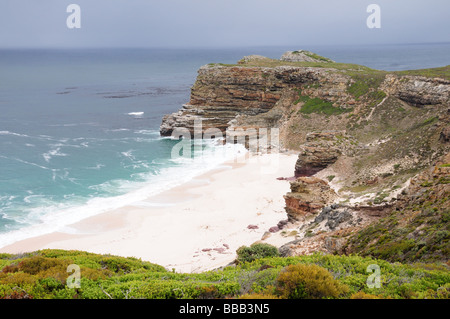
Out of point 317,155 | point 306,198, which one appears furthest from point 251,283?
point 317,155

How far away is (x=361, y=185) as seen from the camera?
3259cm

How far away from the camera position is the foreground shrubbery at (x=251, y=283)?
1037 centimetres

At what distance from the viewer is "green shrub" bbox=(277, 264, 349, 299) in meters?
10.2

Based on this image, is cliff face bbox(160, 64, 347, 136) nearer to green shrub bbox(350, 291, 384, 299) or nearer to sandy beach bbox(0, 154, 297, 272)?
sandy beach bbox(0, 154, 297, 272)

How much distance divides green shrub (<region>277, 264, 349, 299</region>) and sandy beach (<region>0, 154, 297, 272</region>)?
12110 mm

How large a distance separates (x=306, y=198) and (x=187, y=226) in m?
10.1

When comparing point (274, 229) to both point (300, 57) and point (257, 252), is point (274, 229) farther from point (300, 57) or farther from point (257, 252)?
point (300, 57)

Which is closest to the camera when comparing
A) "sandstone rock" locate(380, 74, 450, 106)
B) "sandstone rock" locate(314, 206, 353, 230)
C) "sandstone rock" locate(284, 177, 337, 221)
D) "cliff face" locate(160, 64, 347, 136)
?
"sandstone rock" locate(314, 206, 353, 230)

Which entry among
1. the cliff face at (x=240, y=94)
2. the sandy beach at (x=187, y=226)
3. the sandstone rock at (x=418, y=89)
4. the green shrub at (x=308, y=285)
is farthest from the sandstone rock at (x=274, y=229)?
the cliff face at (x=240, y=94)

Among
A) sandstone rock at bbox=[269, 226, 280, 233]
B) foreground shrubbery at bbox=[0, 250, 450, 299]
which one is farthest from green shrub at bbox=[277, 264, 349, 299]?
sandstone rock at bbox=[269, 226, 280, 233]

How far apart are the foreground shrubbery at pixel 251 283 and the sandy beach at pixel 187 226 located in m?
10.3

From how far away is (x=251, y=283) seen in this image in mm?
11562

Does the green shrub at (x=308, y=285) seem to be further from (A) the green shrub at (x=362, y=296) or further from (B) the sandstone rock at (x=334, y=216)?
(B) the sandstone rock at (x=334, y=216)
